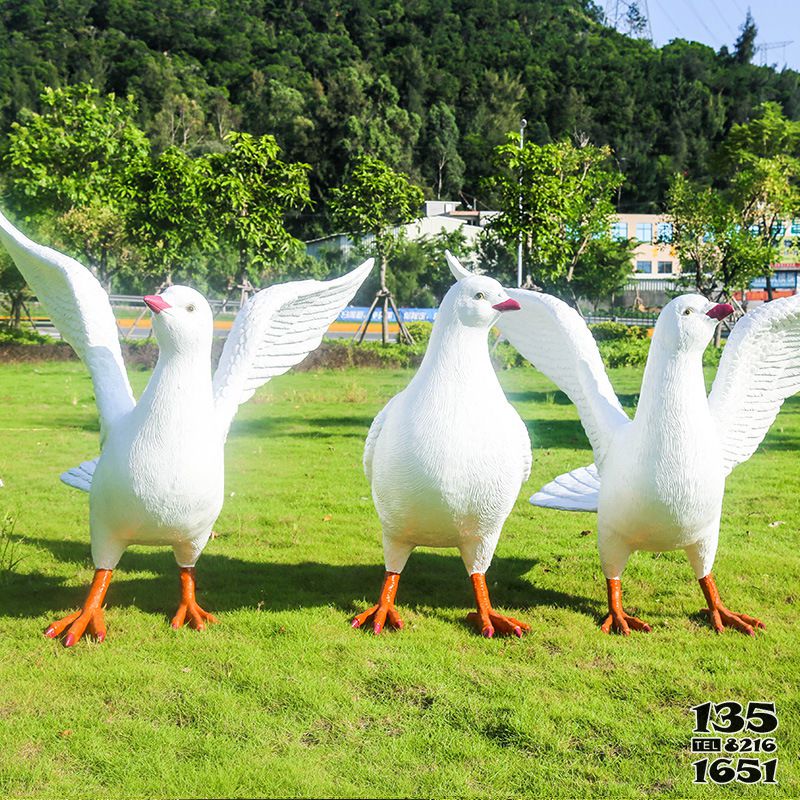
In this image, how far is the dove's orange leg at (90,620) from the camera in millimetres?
4277

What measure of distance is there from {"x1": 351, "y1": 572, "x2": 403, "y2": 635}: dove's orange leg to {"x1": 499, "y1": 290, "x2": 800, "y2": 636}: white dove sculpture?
959mm

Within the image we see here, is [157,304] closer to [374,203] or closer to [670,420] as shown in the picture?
[670,420]

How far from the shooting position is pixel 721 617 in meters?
4.68

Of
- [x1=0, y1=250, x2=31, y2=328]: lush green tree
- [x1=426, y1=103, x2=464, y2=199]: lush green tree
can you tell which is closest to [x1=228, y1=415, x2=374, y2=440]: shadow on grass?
[x1=0, y1=250, x2=31, y2=328]: lush green tree

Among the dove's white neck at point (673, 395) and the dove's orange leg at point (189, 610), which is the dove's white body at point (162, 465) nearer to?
the dove's orange leg at point (189, 610)

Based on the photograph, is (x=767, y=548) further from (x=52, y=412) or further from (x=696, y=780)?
(x=52, y=412)

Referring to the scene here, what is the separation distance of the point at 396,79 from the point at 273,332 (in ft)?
225

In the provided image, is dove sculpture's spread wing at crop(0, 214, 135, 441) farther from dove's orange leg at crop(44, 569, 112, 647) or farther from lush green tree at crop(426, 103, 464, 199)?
lush green tree at crop(426, 103, 464, 199)

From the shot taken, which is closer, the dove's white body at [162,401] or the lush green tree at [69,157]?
the dove's white body at [162,401]

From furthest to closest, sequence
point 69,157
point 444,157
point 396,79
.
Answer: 1. point 396,79
2. point 444,157
3. point 69,157

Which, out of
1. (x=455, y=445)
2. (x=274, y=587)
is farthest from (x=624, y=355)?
(x=455, y=445)

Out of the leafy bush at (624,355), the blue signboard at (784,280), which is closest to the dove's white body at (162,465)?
the leafy bush at (624,355)

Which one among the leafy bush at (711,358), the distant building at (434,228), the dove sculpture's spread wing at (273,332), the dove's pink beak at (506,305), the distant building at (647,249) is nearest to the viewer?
the dove's pink beak at (506,305)

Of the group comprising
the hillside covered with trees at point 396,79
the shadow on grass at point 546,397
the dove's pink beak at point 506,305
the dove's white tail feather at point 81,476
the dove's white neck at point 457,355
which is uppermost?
the hillside covered with trees at point 396,79
